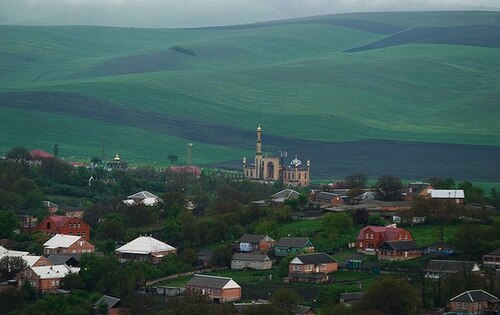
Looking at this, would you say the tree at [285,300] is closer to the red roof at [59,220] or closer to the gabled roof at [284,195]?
the red roof at [59,220]

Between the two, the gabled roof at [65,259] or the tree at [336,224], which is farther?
the tree at [336,224]

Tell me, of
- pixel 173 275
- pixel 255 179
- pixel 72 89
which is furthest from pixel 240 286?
pixel 72 89

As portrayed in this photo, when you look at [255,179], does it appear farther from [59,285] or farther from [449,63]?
[449,63]

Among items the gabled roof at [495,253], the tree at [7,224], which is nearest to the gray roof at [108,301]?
the gabled roof at [495,253]

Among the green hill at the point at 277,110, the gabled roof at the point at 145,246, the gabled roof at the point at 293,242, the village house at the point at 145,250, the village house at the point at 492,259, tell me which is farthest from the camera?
the green hill at the point at 277,110

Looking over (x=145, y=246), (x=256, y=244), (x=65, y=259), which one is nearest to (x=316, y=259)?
(x=256, y=244)
